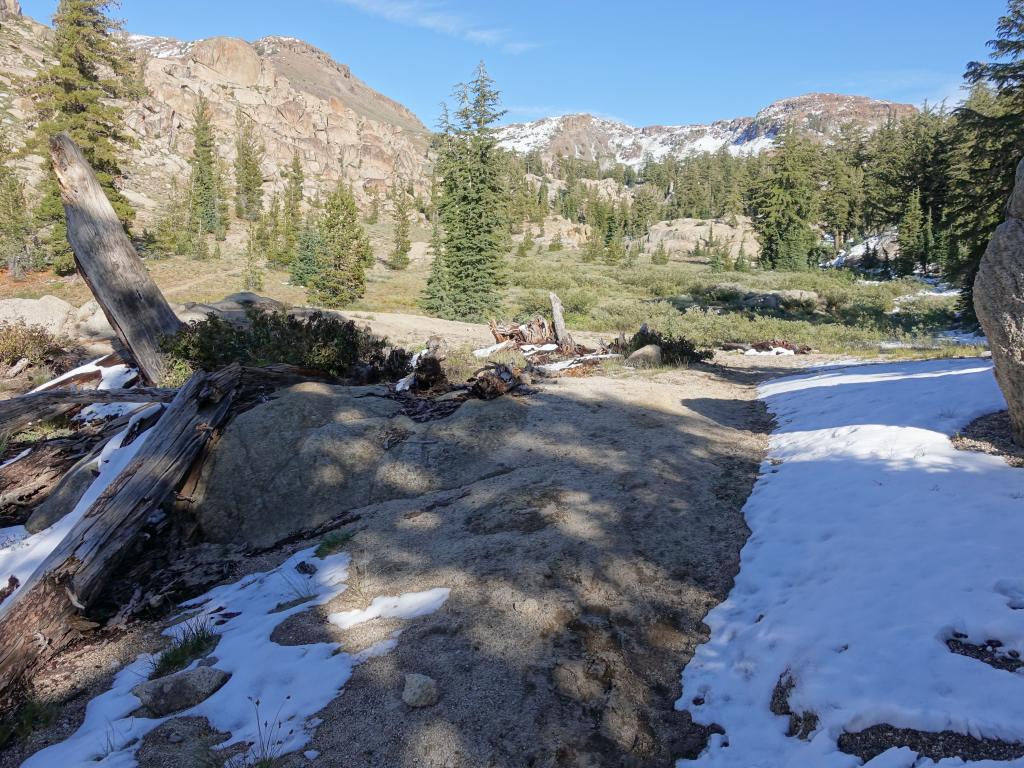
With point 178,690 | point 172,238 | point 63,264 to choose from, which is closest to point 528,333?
point 178,690

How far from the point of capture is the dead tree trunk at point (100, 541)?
385 centimetres

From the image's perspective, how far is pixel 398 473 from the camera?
6.28m

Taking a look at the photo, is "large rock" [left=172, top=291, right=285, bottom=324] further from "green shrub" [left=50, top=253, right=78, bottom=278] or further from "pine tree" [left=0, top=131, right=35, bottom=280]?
"pine tree" [left=0, top=131, right=35, bottom=280]

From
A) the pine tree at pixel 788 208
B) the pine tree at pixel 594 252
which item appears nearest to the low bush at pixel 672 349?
the pine tree at pixel 788 208

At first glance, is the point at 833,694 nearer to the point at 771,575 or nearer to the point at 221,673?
the point at 771,575

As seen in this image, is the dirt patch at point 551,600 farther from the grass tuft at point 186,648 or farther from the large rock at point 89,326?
the large rock at point 89,326

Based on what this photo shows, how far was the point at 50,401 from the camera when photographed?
697cm

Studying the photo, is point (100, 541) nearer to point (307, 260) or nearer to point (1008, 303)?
point (1008, 303)

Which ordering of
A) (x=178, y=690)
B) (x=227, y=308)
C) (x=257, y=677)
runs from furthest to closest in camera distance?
(x=227, y=308), (x=257, y=677), (x=178, y=690)

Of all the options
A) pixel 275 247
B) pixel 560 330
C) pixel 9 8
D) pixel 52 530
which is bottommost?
pixel 52 530

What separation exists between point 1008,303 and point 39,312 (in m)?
20.1

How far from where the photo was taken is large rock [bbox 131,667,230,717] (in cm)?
311

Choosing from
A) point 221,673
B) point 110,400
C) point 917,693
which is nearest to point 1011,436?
point 917,693

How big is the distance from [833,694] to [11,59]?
112 metres
